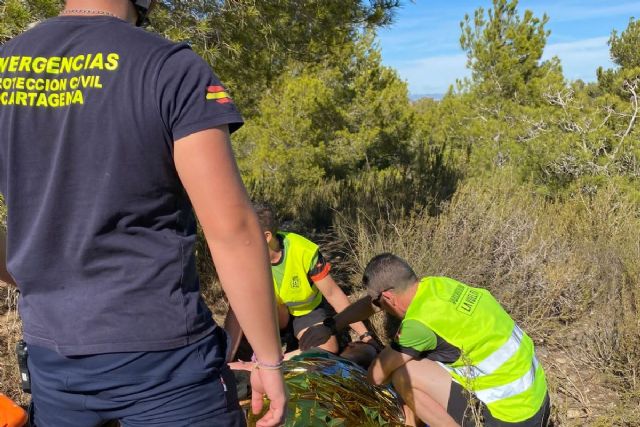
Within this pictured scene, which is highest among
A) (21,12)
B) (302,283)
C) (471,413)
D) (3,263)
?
(21,12)

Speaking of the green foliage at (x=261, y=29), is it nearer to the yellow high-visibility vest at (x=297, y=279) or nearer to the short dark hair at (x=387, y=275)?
the yellow high-visibility vest at (x=297, y=279)

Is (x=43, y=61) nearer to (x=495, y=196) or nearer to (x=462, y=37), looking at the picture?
(x=495, y=196)

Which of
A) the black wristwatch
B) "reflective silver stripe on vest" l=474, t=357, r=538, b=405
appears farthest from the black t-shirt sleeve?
the black wristwatch

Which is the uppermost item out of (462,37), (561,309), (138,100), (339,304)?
(462,37)

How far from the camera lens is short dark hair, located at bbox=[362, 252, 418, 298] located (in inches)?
112

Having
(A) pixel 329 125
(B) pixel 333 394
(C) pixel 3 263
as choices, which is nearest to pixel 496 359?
(B) pixel 333 394

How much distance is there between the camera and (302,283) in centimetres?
368

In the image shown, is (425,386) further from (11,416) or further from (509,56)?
(509,56)

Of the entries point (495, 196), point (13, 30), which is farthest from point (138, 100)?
point (495, 196)

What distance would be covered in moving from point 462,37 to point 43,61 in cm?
1507

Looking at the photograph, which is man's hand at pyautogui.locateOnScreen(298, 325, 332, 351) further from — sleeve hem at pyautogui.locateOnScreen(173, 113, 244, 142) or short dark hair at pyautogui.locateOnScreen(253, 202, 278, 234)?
sleeve hem at pyautogui.locateOnScreen(173, 113, 244, 142)

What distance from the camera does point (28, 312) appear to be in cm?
116

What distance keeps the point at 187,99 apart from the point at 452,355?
2147mm

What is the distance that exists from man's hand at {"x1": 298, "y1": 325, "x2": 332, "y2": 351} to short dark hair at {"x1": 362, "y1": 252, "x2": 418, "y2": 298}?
0.51 metres
